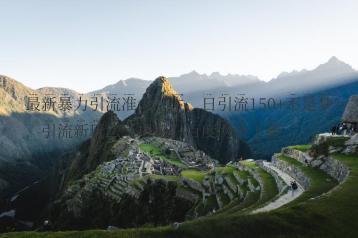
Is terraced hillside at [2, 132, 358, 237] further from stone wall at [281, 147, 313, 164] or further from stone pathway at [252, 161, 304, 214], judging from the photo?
stone pathway at [252, 161, 304, 214]

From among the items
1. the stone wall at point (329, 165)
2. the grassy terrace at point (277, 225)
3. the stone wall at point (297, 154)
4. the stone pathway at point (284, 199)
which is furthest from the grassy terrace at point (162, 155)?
the grassy terrace at point (277, 225)

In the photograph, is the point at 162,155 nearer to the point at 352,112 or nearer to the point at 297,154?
the point at 297,154

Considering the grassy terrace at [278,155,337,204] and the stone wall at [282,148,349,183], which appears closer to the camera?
the grassy terrace at [278,155,337,204]

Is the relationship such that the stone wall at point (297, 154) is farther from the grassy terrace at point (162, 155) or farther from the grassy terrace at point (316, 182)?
the grassy terrace at point (162, 155)

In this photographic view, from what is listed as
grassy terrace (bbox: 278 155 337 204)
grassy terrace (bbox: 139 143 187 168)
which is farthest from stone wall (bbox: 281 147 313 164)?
grassy terrace (bbox: 139 143 187 168)

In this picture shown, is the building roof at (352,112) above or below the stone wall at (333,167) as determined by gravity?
above

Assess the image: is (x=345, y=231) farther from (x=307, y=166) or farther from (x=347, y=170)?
(x=307, y=166)

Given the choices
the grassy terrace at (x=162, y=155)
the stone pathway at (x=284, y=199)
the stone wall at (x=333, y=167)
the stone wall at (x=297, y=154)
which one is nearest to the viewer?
the stone pathway at (x=284, y=199)
